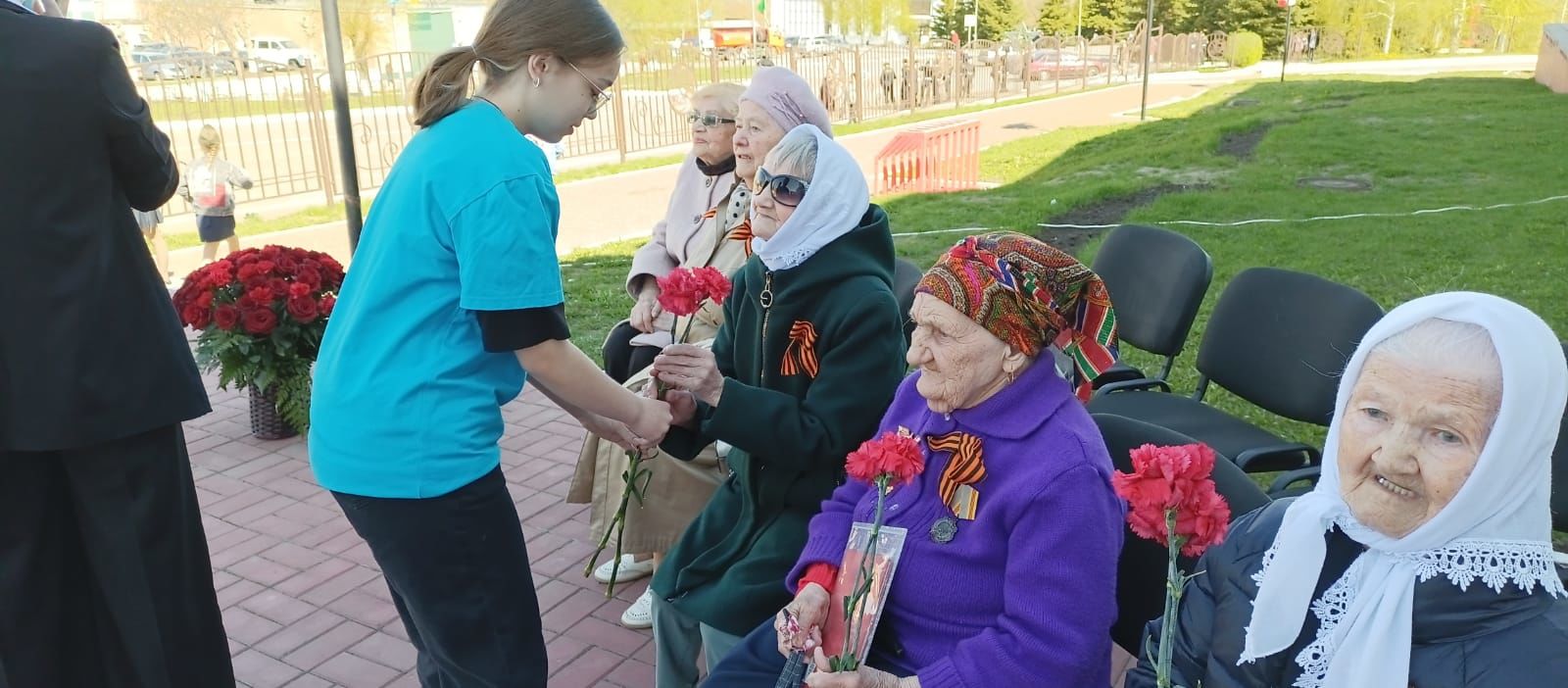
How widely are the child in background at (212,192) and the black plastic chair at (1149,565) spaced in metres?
8.66

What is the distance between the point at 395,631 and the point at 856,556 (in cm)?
211

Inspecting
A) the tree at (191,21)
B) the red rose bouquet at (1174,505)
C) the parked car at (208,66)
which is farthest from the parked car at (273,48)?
the red rose bouquet at (1174,505)

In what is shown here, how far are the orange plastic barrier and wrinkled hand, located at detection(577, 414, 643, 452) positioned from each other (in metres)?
10.1

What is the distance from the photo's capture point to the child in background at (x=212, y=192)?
8828 mm

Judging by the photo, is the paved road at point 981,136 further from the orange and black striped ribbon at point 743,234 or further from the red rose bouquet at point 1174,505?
the red rose bouquet at point 1174,505

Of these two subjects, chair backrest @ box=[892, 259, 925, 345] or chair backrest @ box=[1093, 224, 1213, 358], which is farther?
chair backrest @ box=[1093, 224, 1213, 358]

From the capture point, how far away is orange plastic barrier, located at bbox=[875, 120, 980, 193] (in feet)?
40.9

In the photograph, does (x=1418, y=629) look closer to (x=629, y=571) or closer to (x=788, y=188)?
(x=788, y=188)

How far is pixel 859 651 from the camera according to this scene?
6.64 feet

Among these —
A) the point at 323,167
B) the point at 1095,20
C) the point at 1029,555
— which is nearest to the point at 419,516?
the point at 1029,555

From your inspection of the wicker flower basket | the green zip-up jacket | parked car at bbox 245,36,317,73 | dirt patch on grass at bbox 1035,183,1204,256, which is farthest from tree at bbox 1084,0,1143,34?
the green zip-up jacket

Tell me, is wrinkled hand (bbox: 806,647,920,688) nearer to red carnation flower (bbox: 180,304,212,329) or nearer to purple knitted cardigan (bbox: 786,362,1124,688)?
purple knitted cardigan (bbox: 786,362,1124,688)

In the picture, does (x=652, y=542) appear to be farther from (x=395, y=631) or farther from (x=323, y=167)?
(x=323, y=167)

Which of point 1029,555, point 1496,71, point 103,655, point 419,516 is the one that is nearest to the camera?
point 1029,555
